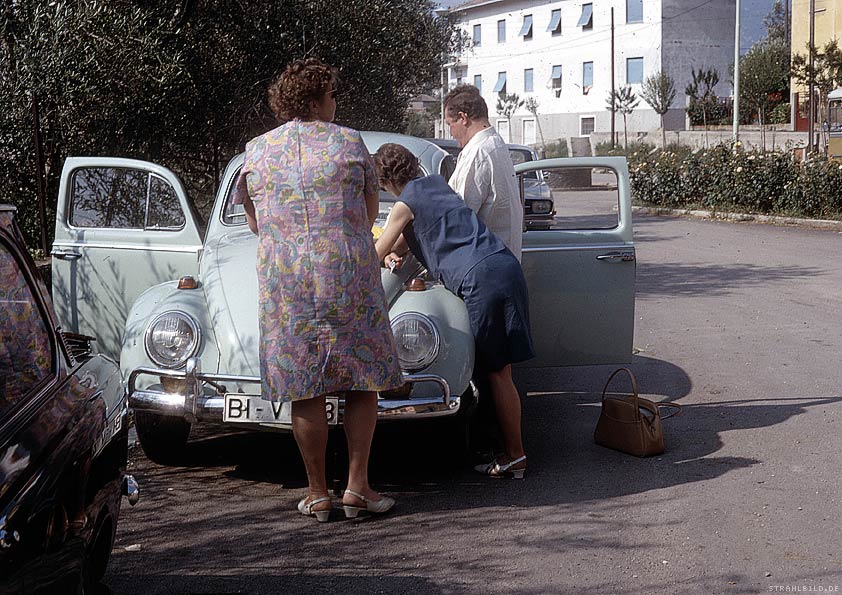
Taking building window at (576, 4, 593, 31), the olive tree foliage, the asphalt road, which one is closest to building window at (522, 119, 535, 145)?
building window at (576, 4, 593, 31)

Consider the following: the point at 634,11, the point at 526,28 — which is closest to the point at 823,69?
the point at 634,11

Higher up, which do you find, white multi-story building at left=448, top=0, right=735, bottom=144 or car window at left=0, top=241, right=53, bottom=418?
A: white multi-story building at left=448, top=0, right=735, bottom=144

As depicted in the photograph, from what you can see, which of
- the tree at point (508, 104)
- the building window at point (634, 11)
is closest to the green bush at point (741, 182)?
the building window at point (634, 11)

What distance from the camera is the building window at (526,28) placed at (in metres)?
68.8

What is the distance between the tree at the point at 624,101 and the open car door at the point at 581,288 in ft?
174

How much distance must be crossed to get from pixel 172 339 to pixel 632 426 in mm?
2485

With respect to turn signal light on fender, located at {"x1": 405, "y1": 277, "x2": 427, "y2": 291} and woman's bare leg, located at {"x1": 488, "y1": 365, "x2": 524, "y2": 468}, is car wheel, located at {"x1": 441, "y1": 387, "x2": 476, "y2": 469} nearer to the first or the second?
woman's bare leg, located at {"x1": 488, "y1": 365, "x2": 524, "y2": 468}

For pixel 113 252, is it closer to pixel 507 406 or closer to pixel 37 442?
pixel 507 406

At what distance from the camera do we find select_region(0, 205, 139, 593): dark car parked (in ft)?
8.51

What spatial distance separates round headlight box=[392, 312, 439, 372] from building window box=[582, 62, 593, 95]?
202 ft

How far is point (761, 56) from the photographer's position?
54875mm

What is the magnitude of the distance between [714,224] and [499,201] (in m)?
17.2

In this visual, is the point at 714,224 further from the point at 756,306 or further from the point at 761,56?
the point at 761,56

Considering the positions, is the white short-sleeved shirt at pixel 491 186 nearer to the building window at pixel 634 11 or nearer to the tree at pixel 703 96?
the tree at pixel 703 96
